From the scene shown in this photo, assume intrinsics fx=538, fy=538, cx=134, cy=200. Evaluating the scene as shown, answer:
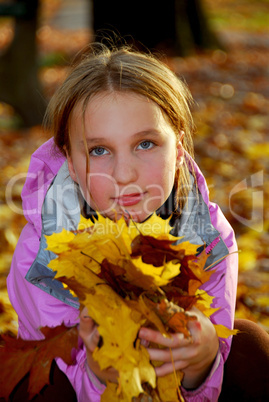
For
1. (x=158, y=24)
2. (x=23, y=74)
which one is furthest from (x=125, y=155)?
(x=158, y=24)

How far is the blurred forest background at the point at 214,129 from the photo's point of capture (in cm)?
335

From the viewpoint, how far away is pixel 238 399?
74.2 inches

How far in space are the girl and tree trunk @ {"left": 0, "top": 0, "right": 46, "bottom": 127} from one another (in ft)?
11.4

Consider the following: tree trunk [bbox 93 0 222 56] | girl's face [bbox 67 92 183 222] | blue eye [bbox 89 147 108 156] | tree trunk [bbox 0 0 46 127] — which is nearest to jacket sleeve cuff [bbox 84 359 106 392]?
girl's face [bbox 67 92 183 222]

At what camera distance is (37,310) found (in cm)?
183

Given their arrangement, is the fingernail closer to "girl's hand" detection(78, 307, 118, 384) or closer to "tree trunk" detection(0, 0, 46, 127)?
"girl's hand" detection(78, 307, 118, 384)

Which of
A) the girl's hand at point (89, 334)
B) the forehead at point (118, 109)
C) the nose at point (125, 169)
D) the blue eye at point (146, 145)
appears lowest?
the girl's hand at point (89, 334)

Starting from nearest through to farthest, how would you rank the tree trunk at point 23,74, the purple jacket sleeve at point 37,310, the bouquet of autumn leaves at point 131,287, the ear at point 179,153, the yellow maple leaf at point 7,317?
the bouquet of autumn leaves at point 131,287 → the purple jacket sleeve at point 37,310 → the ear at point 179,153 → the yellow maple leaf at point 7,317 → the tree trunk at point 23,74

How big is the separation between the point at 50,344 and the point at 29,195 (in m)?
0.66

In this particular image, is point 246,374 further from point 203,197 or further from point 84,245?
point 84,245

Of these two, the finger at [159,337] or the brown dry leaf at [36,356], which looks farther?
the brown dry leaf at [36,356]

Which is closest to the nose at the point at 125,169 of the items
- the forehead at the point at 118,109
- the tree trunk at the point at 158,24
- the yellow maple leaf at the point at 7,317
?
the forehead at the point at 118,109

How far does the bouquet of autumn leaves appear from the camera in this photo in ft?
4.33

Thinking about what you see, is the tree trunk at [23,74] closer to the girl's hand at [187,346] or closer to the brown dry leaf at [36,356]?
the brown dry leaf at [36,356]
